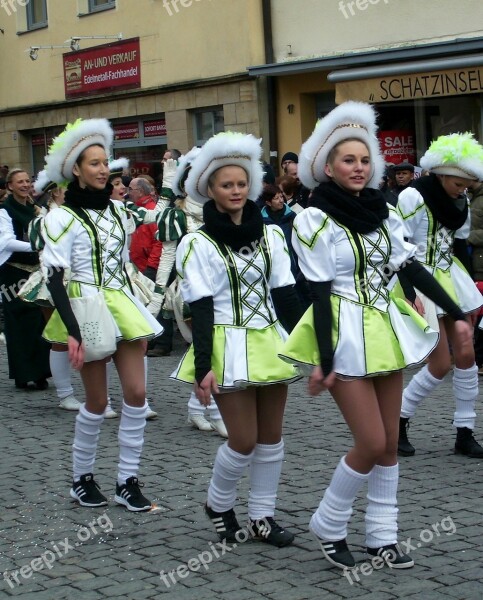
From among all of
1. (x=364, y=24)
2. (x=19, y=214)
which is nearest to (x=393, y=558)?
(x=19, y=214)

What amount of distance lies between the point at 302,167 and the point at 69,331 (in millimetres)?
1594

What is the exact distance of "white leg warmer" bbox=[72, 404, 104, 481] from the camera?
6684mm

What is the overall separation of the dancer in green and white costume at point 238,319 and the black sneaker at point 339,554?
1.43ft

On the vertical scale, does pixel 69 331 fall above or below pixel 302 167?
Result: below

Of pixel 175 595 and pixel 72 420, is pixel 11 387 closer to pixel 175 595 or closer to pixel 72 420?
pixel 72 420

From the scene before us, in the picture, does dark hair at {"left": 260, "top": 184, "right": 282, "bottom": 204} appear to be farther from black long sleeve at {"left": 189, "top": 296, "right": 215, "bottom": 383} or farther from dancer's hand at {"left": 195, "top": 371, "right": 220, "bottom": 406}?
dancer's hand at {"left": 195, "top": 371, "right": 220, "bottom": 406}

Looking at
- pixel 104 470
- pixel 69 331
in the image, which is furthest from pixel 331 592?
pixel 104 470

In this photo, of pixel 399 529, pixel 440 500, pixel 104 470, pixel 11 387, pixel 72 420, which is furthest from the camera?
pixel 11 387

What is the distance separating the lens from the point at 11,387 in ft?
37.8

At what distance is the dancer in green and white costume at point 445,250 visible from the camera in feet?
24.5

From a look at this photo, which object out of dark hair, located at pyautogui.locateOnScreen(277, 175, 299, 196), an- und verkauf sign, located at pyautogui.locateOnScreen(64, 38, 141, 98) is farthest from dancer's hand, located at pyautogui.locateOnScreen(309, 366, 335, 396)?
an- und verkauf sign, located at pyautogui.locateOnScreen(64, 38, 141, 98)

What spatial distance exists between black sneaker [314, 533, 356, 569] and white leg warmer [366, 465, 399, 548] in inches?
5.3

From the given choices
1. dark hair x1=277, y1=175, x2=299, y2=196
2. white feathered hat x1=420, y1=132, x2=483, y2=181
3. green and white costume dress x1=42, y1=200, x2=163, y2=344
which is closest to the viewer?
green and white costume dress x1=42, y1=200, x2=163, y2=344

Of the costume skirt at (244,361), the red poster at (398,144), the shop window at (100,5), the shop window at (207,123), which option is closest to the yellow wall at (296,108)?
the shop window at (207,123)
